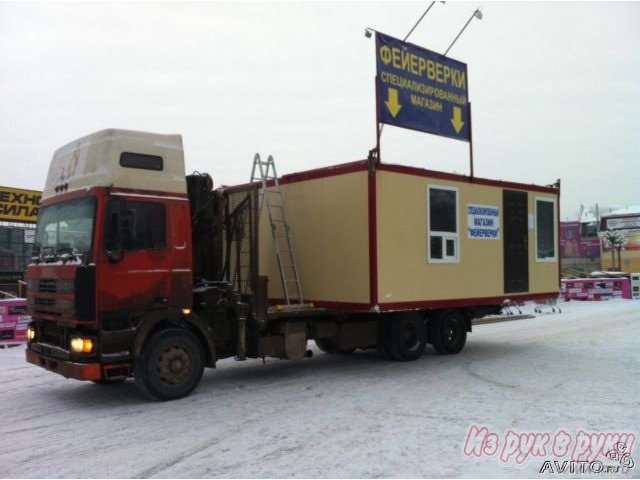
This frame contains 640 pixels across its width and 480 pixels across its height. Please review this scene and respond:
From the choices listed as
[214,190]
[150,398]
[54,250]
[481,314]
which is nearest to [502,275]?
[481,314]

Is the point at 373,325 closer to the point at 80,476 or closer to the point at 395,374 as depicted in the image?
the point at 395,374

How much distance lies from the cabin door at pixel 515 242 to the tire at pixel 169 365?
6.75 m

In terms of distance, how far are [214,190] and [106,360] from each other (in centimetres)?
312

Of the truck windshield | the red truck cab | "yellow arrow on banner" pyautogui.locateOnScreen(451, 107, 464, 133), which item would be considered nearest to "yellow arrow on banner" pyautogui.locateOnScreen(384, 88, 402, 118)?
"yellow arrow on banner" pyautogui.locateOnScreen(451, 107, 464, 133)

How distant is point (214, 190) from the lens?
9.37m

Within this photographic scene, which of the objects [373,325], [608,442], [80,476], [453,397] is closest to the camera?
[80,476]

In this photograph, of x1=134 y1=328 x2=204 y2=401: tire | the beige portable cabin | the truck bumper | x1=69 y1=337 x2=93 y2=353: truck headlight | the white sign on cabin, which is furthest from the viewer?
the white sign on cabin

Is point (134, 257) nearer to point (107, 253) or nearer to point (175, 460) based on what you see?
point (107, 253)

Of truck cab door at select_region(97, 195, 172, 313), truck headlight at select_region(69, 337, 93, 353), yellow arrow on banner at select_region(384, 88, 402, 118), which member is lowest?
truck headlight at select_region(69, 337, 93, 353)

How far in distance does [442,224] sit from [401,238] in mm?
1248

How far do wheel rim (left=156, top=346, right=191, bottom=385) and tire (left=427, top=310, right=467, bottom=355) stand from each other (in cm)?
516

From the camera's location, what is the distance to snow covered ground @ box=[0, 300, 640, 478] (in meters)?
5.40

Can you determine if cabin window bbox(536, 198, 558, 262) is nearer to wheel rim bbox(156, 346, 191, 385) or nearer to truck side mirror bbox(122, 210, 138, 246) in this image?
wheel rim bbox(156, 346, 191, 385)

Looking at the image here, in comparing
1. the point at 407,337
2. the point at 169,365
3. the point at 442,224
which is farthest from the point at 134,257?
the point at 442,224
